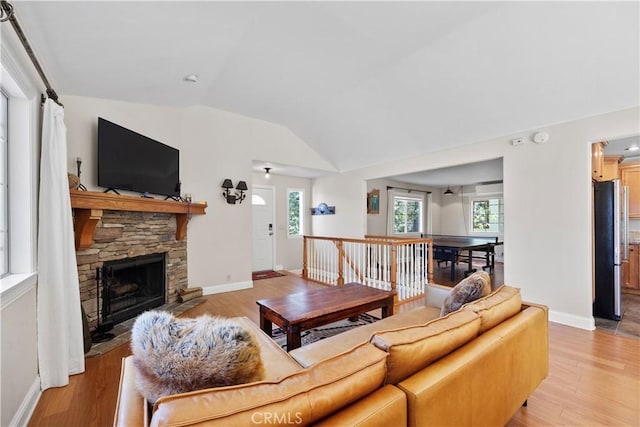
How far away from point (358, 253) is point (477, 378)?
379 cm

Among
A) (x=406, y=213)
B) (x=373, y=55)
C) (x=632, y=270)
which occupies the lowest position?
(x=632, y=270)

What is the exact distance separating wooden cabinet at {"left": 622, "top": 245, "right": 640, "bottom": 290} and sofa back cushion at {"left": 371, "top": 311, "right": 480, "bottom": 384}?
192 inches

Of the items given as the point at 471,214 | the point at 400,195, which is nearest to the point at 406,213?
the point at 400,195

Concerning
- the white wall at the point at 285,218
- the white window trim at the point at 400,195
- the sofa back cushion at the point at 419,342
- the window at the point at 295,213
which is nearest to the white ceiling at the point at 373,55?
the sofa back cushion at the point at 419,342

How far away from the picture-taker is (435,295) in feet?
8.40

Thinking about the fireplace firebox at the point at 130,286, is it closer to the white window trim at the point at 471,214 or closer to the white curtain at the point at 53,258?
the white curtain at the point at 53,258

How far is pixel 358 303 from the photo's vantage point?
2604 millimetres

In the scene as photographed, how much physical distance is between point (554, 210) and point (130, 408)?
416cm

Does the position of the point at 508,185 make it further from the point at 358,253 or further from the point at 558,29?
the point at 358,253

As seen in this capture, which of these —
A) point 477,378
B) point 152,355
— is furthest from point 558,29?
point 152,355

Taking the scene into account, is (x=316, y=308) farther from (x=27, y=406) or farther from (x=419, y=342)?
(x=27, y=406)

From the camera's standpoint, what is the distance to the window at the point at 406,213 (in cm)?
783

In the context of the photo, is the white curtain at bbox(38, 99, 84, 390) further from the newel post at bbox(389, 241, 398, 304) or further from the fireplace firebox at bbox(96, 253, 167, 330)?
the newel post at bbox(389, 241, 398, 304)

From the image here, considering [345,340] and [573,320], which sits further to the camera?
[573,320]
